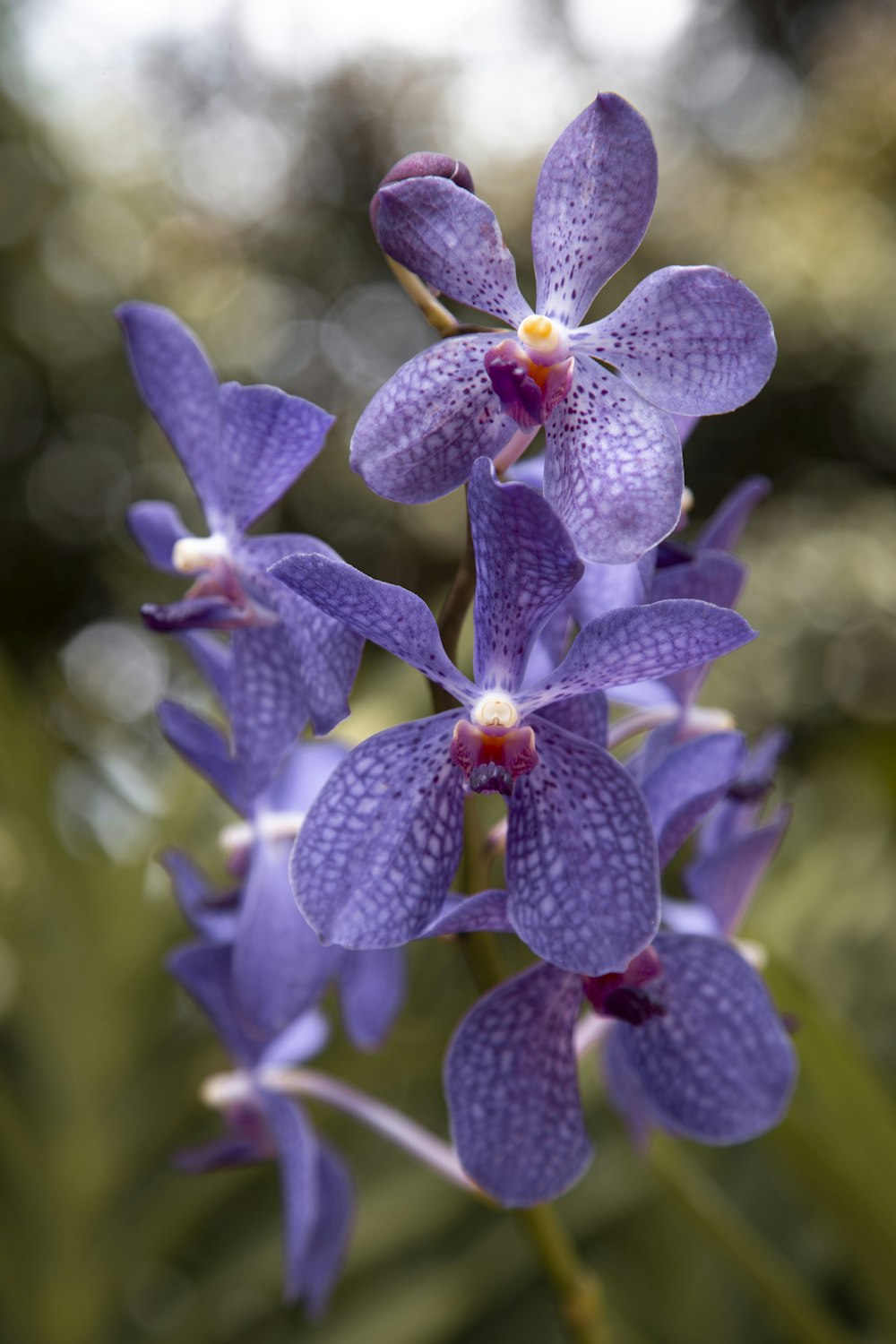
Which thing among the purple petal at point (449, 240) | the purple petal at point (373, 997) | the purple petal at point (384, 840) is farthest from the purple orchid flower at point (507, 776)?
the purple petal at point (373, 997)

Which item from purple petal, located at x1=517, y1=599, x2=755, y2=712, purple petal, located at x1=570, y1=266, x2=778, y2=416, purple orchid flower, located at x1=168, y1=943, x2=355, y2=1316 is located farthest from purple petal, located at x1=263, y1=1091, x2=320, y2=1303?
purple petal, located at x1=570, y1=266, x2=778, y2=416

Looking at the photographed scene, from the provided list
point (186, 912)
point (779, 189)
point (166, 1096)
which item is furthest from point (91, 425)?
point (186, 912)

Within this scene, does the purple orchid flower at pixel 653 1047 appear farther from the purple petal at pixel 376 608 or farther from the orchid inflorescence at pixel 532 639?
the purple petal at pixel 376 608

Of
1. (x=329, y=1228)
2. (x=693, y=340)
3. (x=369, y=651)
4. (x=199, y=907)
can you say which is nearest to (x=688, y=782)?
(x=693, y=340)

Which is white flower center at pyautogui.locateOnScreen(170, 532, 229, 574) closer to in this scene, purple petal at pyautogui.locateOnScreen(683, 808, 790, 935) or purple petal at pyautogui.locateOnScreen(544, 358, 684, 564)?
purple petal at pyautogui.locateOnScreen(544, 358, 684, 564)

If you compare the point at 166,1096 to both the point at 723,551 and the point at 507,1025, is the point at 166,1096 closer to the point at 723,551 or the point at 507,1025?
the point at 507,1025
